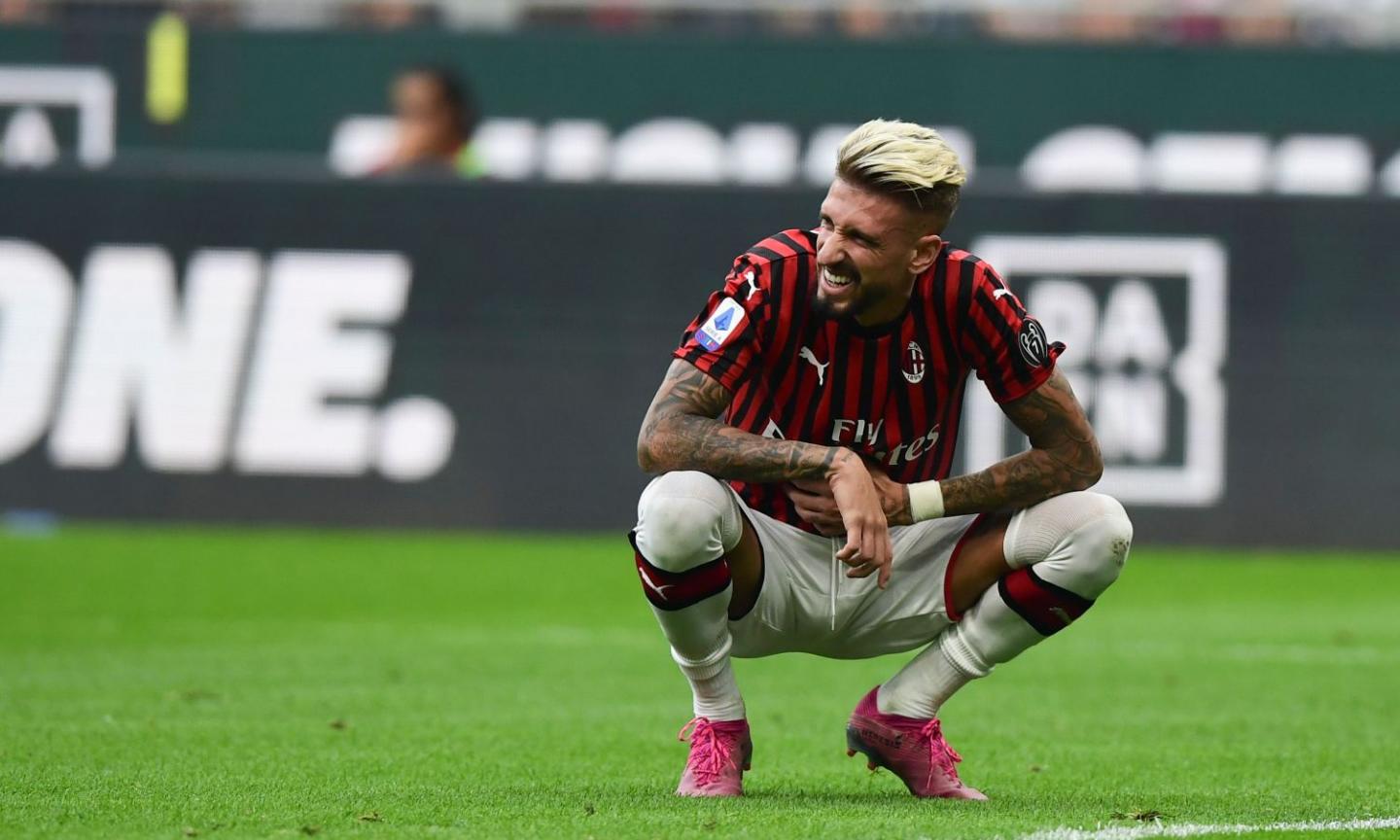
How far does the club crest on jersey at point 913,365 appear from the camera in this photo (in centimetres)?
474

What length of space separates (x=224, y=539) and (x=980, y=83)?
20.9 feet

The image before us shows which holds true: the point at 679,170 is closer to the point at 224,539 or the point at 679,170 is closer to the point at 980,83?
the point at 980,83

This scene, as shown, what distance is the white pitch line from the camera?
4.05m

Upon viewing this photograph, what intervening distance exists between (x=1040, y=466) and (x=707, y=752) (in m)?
0.95

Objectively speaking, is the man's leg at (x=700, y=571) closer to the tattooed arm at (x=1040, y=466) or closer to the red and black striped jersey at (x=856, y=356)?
the red and black striped jersey at (x=856, y=356)

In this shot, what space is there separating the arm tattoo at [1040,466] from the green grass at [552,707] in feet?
2.12

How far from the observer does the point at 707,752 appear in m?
4.80

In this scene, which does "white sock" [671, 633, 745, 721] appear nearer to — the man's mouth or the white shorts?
the white shorts

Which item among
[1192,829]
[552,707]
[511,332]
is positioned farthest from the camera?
[511,332]

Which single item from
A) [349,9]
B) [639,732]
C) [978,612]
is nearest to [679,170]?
[349,9]

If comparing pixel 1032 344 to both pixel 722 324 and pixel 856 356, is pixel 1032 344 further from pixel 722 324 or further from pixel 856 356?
pixel 722 324

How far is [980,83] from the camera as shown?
50.0 ft

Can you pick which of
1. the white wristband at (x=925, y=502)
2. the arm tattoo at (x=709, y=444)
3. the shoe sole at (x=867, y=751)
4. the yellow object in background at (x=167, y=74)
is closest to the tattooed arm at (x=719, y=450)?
the arm tattoo at (x=709, y=444)

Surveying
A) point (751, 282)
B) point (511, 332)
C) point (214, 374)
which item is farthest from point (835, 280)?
point (214, 374)
